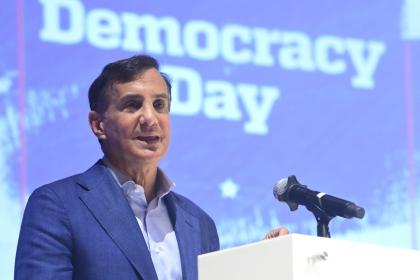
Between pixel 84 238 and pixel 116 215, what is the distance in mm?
129

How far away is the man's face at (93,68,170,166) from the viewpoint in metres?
2.86

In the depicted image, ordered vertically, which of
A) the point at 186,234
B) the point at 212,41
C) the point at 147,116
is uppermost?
the point at 212,41

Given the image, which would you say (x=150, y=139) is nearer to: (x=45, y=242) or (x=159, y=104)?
(x=159, y=104)

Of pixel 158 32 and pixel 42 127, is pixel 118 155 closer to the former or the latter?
pixel 42 127

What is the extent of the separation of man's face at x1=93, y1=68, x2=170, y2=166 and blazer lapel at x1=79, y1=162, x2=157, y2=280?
9 cm

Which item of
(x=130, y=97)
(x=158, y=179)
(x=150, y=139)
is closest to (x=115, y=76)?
(x=130, y=97)

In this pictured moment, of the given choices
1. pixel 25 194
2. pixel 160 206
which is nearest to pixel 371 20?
pixel 25 194

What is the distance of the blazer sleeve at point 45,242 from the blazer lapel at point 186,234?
344mm

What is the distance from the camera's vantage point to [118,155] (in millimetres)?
2926

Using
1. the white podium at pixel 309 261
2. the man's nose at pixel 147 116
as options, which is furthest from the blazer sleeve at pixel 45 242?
the white podium at pixel 309 261

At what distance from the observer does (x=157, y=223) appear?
2.90 m

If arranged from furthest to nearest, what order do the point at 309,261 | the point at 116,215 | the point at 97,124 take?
1. the point at 97,124
2. the point at 116,215
3. the point at 309,261

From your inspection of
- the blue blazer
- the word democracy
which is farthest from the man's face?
the word democracy

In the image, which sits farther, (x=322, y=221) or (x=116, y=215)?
(x=116, y=215)
